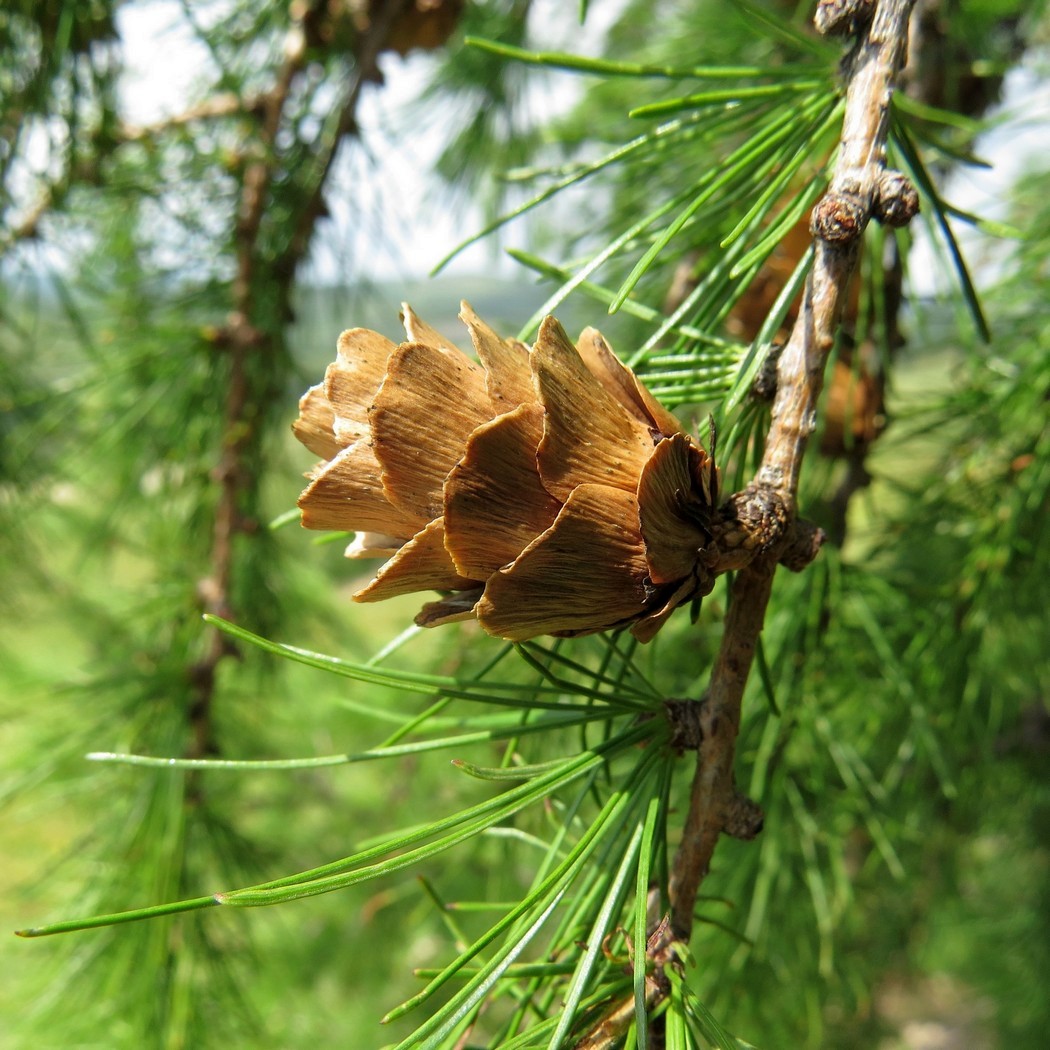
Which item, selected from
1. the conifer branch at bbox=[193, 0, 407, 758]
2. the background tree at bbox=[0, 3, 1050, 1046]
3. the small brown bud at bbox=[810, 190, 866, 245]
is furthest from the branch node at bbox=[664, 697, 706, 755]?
the conifer branch at bbox=[193, 0, 407, 758]

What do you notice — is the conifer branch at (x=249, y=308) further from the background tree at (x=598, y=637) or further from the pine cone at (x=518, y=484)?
the pine cone at (x=518, y=484)

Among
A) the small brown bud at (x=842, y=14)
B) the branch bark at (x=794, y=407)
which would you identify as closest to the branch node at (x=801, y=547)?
the branch bark at (x=794, y=407)

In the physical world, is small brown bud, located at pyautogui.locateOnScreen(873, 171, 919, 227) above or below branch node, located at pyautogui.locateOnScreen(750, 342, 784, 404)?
above

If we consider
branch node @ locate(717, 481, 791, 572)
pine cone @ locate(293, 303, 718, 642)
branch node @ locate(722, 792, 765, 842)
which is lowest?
branch node @ locate(722, 792, 765, 842)

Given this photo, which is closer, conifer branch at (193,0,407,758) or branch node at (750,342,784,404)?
branch node at (750,342,784,404)

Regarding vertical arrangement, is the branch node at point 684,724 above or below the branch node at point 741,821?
above

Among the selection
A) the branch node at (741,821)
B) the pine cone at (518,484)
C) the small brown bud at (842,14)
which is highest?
the small brown bud at (842,14)

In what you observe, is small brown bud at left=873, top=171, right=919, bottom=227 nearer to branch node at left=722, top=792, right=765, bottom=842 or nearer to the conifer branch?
branch node at left=722, top=792, right=765, bottom=842
